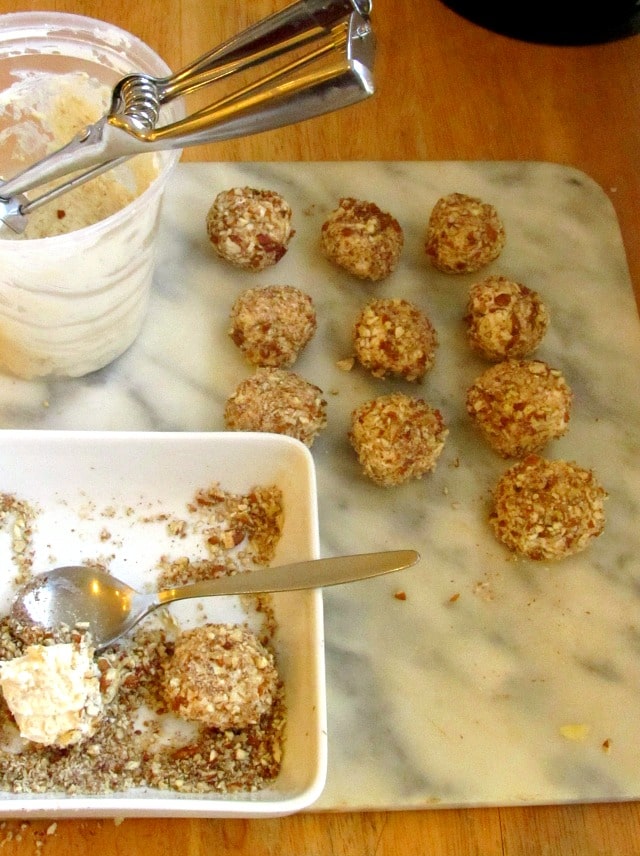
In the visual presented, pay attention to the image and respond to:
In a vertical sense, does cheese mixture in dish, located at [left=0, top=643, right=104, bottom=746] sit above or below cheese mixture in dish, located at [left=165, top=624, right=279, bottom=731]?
above

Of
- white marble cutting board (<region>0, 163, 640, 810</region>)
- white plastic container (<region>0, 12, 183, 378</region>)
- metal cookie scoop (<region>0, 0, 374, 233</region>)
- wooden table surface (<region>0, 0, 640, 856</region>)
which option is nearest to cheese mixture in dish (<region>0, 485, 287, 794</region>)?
white marble cutting board (<region>0, 163, 640, 810</region>)

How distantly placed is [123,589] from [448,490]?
1.44 feet

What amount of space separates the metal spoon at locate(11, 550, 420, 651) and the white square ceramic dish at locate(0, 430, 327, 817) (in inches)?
1.2

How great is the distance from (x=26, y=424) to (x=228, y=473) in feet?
0.98

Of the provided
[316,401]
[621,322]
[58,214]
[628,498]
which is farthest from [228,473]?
[621,322]

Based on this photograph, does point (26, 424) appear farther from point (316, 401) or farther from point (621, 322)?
point (621, 322)

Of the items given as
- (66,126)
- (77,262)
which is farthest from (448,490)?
(66,126)

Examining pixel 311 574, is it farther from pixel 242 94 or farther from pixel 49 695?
pixel 242 94

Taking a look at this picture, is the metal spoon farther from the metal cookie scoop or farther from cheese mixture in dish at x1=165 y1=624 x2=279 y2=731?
the metal cookie scoop

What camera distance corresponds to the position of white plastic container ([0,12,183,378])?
0.89 metres

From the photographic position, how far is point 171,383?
1.11 meters

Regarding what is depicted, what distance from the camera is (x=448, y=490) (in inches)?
42.0

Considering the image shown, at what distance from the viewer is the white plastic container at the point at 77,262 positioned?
0.89 m

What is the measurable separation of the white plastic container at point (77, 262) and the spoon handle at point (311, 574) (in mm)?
364
